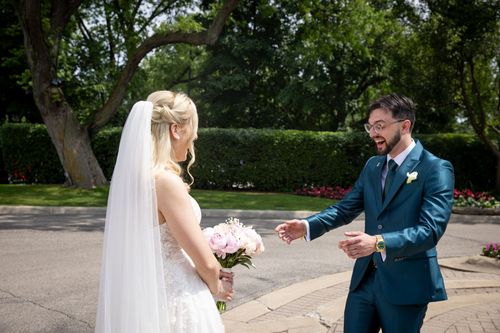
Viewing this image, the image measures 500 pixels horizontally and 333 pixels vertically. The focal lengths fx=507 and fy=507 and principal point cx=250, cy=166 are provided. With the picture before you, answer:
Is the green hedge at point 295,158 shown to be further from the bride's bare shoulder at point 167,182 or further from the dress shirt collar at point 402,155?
the bride's bare shoulder at point 167,182

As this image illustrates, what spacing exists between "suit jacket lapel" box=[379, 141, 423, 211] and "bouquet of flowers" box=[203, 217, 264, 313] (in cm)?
89

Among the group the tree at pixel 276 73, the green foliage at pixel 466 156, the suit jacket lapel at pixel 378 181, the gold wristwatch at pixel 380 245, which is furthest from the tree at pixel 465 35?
the gold wristwatch at pixel 380 245

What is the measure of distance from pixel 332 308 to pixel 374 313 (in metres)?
2.66

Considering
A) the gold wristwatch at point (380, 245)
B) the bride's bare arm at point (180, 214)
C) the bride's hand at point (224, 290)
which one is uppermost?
the bride's bare arm at point (180, 214)

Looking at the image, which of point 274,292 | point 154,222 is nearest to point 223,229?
point 154,222

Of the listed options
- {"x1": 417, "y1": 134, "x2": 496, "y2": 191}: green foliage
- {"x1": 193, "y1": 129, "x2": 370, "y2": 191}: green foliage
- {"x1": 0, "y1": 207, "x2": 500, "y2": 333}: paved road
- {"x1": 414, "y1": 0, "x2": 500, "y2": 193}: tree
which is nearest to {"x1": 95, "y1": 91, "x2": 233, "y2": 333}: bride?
{"x1": 0, "y1": 207, "x2": 500, "y2": 333}: paved road

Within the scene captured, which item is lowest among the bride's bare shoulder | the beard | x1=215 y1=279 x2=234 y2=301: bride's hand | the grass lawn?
the grass lawn

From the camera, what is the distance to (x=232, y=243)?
3080mm

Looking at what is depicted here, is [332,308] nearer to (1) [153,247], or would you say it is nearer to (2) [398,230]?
(2) [398,230]

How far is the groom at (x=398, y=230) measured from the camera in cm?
294

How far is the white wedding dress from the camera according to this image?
2875mm

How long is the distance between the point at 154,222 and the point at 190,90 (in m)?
34.3

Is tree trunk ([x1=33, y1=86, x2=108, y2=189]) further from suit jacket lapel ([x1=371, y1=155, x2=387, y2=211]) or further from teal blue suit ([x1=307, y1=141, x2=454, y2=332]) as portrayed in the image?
teal blue suit ([x1=307, y1=141, x2=454, y2=332])

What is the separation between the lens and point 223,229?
317 cm
